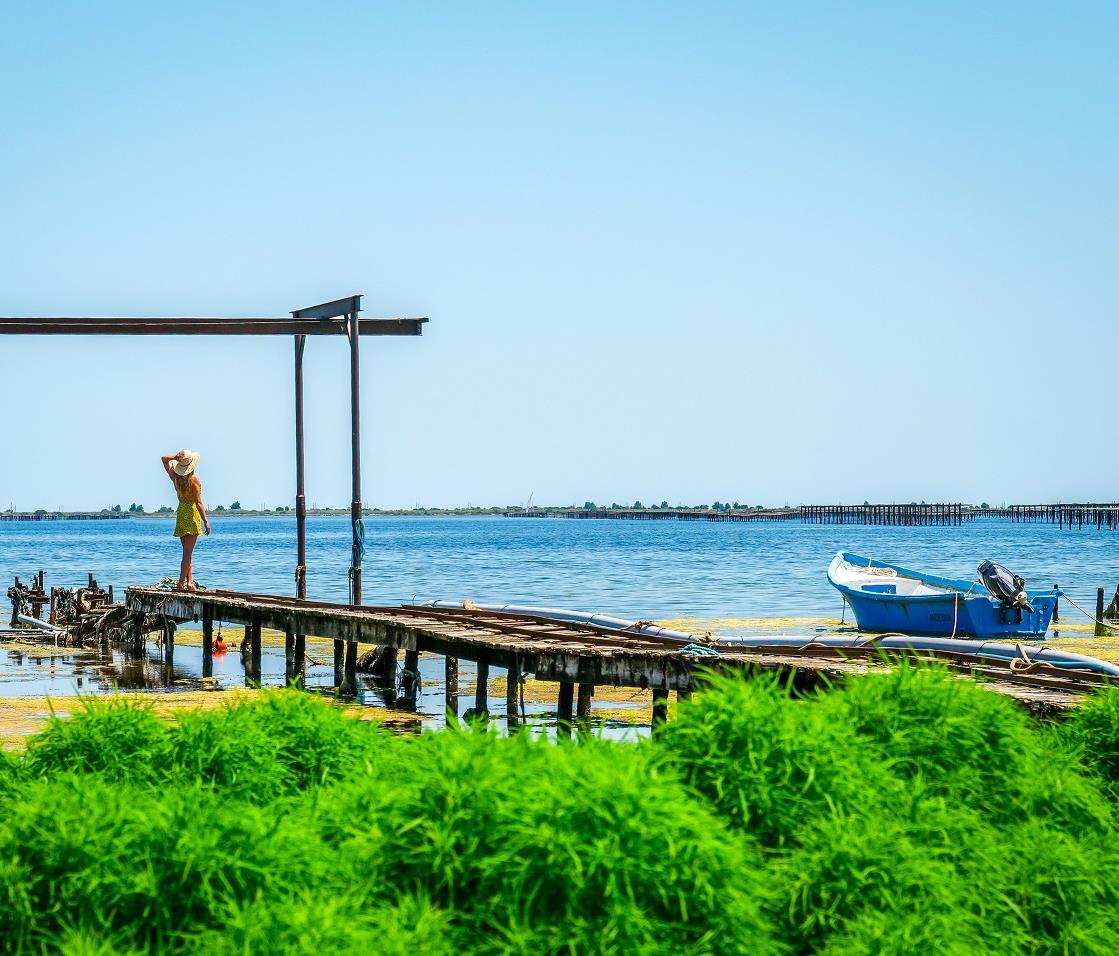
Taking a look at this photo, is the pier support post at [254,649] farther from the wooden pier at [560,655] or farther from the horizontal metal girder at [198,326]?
the horizontal metal girder at [198,326]

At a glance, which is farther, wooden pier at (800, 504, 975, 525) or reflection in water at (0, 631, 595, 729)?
wooden pier at (800, 504, 975, 525)

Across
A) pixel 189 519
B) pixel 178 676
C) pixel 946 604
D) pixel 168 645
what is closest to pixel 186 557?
pixel 189 519

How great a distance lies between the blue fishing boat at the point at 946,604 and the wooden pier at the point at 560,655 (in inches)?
572

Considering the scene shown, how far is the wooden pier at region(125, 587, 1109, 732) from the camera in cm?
1075

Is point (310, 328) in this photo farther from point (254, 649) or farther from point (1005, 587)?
point (1005, 587)

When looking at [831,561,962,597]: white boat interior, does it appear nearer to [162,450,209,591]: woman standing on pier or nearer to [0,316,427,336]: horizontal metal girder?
[0,316,427,336]: horizontal metal girder

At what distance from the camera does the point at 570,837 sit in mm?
4184

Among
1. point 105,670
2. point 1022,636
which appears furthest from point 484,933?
point 1022,636

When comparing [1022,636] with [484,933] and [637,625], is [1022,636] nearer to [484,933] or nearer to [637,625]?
[637,625]

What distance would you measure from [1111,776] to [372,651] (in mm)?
16633

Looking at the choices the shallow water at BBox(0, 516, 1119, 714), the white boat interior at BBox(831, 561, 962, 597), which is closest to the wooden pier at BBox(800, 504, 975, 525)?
the shallow water at BBox(0, 516, 1119, 714)

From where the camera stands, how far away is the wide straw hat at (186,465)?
21.0m

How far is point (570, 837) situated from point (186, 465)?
17841 millimetres

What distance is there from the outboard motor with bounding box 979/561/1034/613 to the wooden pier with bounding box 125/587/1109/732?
48.9 ft
